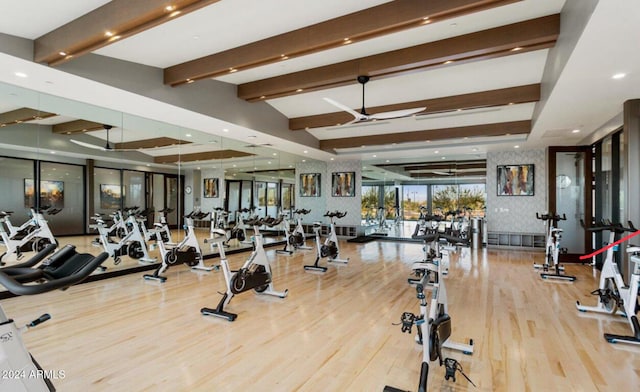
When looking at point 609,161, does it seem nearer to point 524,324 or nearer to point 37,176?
A: point 524,324

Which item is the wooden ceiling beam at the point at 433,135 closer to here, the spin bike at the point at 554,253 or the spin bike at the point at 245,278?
the spin bike at the point at 554,253

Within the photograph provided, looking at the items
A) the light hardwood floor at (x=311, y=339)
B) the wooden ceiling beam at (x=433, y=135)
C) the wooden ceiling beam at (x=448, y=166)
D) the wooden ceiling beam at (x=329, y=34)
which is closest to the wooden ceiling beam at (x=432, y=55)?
the wooden ceiling beam at (x=329, y=34)

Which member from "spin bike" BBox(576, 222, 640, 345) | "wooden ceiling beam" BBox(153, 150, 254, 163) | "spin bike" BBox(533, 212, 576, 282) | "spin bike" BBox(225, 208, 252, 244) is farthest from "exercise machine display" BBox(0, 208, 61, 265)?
"spin bike" BBox(533, 212, 576, 282)

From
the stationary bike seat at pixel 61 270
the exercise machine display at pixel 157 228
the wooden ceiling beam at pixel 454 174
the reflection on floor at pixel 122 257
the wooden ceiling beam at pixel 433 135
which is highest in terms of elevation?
the wooden ceiling beam at pixel 433 135

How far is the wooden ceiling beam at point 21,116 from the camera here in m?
4.76

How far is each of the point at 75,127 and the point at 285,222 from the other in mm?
4943

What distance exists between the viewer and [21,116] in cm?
489

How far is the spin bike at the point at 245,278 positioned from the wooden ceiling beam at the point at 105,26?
251 cm

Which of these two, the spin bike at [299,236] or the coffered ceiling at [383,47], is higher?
the coffered ceiling at [383,47]

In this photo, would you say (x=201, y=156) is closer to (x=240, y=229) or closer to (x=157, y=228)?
(x=240, y=229)

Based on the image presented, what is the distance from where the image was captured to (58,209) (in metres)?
5.59

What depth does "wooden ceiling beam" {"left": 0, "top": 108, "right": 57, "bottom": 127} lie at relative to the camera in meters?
4.76

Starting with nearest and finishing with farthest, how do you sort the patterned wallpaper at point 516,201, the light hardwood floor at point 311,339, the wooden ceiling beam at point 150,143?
the light hardwood floor at point 311,339 < the wooden ceiling beam at point 150,143 < the patterned wallpaper at point 516,201

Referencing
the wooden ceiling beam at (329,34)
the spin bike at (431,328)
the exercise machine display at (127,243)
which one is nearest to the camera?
the spin bike at (431,328)
